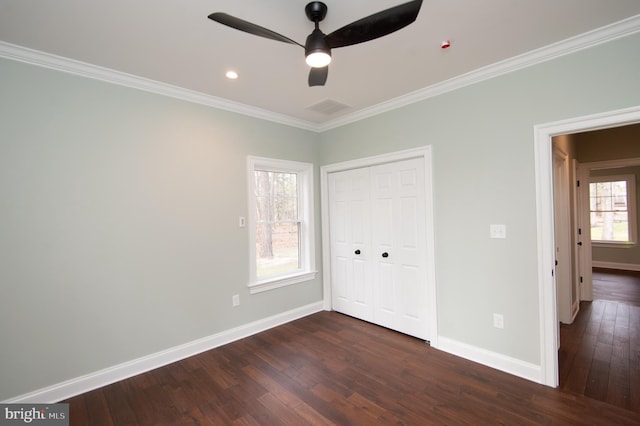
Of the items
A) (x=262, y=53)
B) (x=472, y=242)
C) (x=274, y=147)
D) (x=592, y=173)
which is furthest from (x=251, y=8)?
(x=592, y=173)

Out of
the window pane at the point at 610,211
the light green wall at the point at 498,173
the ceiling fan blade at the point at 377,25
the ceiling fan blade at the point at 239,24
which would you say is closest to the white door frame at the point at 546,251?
the light green wall at the point at 498,173

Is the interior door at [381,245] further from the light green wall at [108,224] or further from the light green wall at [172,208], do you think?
the light green wall at [108,224]

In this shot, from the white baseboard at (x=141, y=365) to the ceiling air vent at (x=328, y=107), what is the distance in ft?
8.84

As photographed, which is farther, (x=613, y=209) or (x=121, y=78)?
(x=613, y=209)

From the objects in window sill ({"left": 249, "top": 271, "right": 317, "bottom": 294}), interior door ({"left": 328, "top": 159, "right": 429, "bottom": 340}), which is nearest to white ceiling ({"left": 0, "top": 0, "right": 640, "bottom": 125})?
interior door ({"left": 328, "top": 159, "right": 429, "bottom": 340})

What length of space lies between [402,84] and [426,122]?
1.61 ft

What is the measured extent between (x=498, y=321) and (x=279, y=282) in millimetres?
2459

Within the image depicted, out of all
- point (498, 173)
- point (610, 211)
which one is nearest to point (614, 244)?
point (610, 211)

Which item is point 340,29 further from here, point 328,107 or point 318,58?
point 328,107

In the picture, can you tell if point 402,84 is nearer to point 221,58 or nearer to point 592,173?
point 221,58

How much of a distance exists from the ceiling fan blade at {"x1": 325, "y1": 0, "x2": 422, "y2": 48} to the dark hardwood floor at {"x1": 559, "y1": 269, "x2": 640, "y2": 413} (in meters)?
2.96

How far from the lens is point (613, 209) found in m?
6.64

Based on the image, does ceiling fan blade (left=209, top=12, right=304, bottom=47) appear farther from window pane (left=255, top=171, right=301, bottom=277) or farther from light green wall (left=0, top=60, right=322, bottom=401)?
window pane (left=255, top=171, right=301, bottom=277)

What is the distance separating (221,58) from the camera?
2365mm
